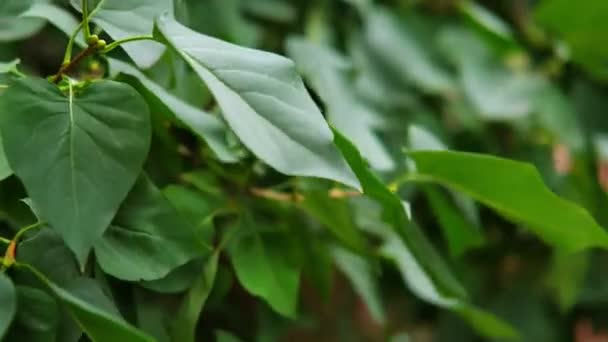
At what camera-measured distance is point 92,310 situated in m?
0.42

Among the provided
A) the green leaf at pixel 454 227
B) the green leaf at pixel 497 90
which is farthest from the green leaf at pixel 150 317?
the green leaf at pixel 497 90

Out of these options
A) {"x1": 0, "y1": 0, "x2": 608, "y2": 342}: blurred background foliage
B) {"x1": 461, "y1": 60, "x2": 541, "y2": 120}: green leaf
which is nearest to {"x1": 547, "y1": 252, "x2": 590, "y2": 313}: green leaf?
{"x1": 0, "y1": 0, "x2": 608, "y2": 342}: blurred background foliage

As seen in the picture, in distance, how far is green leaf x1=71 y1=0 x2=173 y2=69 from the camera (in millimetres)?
507

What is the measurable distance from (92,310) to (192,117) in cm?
14

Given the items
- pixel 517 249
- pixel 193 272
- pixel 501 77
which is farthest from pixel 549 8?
pixel 193 272

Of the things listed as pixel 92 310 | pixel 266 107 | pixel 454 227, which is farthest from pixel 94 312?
pixel 454 227

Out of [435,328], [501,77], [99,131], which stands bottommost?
[435,328]

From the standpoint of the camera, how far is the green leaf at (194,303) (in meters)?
0.57

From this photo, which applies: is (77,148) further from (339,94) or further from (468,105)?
(468,105)

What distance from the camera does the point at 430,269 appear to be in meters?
0.62

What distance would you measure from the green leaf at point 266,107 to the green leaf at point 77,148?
0.14 ft

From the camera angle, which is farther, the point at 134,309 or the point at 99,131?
the point at 134,309

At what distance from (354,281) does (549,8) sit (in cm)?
40

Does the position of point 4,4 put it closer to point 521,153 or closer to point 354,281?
point 354,281
